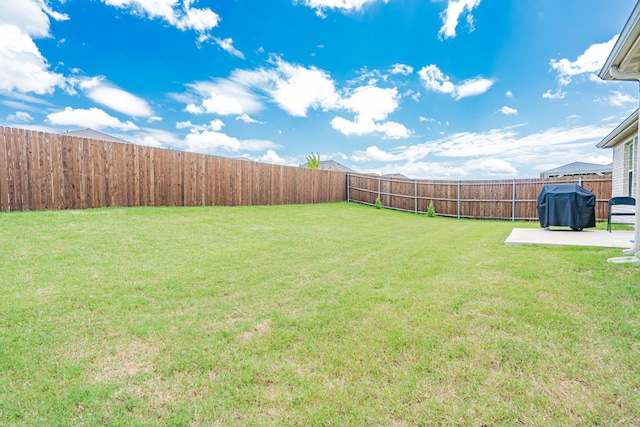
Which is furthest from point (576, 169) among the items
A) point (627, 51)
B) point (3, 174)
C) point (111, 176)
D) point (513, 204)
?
point (3, 174)

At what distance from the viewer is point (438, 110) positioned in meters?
15.3

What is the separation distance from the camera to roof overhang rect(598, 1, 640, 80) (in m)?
3.71

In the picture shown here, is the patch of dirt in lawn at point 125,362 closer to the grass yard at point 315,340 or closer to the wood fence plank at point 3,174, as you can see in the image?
the grass yard at point 315,340

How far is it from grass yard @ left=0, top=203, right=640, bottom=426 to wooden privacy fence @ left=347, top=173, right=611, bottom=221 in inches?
425

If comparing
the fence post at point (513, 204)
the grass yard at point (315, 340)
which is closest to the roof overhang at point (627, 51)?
the grass yard at point (315, 340)

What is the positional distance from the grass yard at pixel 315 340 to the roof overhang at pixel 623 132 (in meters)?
5.83

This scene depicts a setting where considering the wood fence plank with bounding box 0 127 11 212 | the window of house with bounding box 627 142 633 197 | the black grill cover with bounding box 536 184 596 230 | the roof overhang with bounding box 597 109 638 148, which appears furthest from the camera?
the window of house with bounding box 627 142 633 197

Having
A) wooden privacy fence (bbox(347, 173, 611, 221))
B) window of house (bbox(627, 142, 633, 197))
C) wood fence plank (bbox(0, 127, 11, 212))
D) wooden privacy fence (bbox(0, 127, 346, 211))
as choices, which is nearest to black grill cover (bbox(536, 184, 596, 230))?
window of house (bbox(627, 142, 633, 197))

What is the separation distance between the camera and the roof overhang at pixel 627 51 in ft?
12.2

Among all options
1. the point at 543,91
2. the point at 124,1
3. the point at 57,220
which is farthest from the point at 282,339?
the point at 543,91

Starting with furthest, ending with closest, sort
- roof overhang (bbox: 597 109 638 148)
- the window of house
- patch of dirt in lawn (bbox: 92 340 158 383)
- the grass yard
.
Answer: the window of house < roof overhang (bbox: 597 109 638 148) < patch of dirt in lawn (bbox: 92 340 158 383) < the grass yard

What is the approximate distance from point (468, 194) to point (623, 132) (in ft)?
22.5

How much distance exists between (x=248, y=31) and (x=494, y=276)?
12457 mm

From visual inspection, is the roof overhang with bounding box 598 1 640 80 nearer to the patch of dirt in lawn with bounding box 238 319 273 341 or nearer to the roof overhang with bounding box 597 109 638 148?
the roof overhang with bounding box 597 109 638 148
